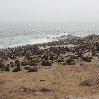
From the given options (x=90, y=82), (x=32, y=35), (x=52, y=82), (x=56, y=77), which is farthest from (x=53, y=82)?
(x=32, y=35)

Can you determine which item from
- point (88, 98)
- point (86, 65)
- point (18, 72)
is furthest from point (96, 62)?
point (88, 98)

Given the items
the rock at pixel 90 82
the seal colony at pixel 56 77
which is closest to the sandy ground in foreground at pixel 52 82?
the seal colony at pixel 56 77

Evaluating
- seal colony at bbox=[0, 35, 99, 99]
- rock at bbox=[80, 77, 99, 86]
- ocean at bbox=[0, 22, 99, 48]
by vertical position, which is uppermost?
rock at bbox=[80, 77, 99, 86]

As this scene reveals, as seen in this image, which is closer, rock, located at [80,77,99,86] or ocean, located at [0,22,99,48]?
rock, located at [80,77,99,86]

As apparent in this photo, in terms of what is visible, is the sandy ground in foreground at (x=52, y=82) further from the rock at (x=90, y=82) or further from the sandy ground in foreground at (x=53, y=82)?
the rock at (x=90, y=82)

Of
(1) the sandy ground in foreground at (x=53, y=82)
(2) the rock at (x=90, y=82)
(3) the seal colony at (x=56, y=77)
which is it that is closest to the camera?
(1) the sandy ground in foreground at (x=53, y=82)

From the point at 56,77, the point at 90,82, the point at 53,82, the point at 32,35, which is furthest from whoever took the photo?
the point at 32,35

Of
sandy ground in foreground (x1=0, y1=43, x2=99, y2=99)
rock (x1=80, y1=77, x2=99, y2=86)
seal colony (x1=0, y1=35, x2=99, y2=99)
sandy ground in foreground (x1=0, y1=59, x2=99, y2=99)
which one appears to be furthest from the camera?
rock (x1=80, y1=77, x2=99, y2=86)

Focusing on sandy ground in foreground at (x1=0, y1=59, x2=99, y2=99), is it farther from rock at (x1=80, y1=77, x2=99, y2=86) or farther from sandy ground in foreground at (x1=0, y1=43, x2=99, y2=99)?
rock at (x1=80, y1=77, x2=99, y2=86)

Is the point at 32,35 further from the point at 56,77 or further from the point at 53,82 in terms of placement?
the point at 53,82

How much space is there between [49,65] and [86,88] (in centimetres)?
791

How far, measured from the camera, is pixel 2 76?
18.9m

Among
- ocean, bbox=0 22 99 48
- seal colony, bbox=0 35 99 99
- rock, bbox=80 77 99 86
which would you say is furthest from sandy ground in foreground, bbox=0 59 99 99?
ocean, bbox=0 22 99 48

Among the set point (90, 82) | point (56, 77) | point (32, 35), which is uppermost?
point (90, 82)
